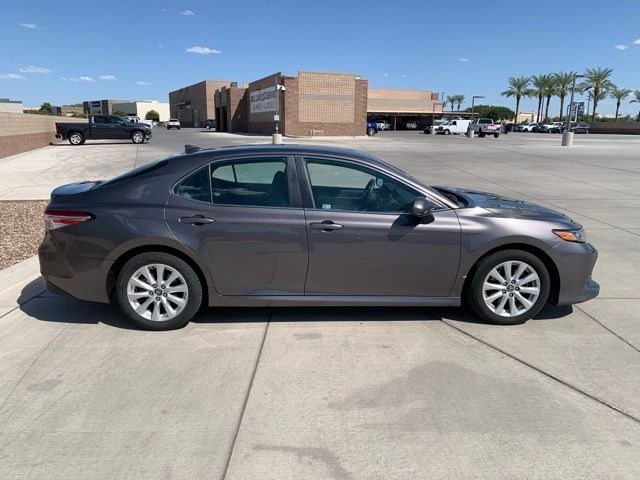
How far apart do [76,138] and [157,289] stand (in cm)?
3073

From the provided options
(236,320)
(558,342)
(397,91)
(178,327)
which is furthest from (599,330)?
(397,91)

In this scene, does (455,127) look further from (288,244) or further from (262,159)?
(288,244)

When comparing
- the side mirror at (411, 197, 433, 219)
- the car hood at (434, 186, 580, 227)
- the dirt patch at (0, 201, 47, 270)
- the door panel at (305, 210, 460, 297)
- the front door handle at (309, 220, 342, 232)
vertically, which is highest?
the side mirror at (411, 197, 433, 219)

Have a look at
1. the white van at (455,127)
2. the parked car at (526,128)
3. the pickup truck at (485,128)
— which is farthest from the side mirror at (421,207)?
the parked car at (526,128)

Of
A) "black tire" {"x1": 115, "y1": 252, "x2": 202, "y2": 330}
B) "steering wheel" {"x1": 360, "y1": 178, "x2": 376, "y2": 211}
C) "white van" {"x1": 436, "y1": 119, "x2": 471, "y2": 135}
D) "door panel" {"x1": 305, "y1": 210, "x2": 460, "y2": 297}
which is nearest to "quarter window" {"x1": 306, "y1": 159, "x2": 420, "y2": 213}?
"steering wheel" {"x1": 360, "y1": 178, "x2": 376, "y2": 211}

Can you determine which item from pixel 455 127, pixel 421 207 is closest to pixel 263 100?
pixel 455 127

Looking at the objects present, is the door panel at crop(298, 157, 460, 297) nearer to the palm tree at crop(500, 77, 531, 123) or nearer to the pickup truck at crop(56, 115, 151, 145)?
the pickup truck at crop(56, 115, 151, 145)

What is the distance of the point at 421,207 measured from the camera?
4.16 meters

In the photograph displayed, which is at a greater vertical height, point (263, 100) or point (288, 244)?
point (263, 100)

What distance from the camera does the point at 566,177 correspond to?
15.2 meters

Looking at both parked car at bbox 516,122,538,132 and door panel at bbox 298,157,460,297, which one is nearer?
door panel at bbox 298,157,460,297

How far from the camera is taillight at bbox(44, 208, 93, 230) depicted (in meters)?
4.34

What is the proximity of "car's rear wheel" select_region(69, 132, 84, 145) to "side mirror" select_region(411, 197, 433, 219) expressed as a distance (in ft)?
104

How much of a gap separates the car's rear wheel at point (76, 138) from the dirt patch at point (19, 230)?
75.0 ft
